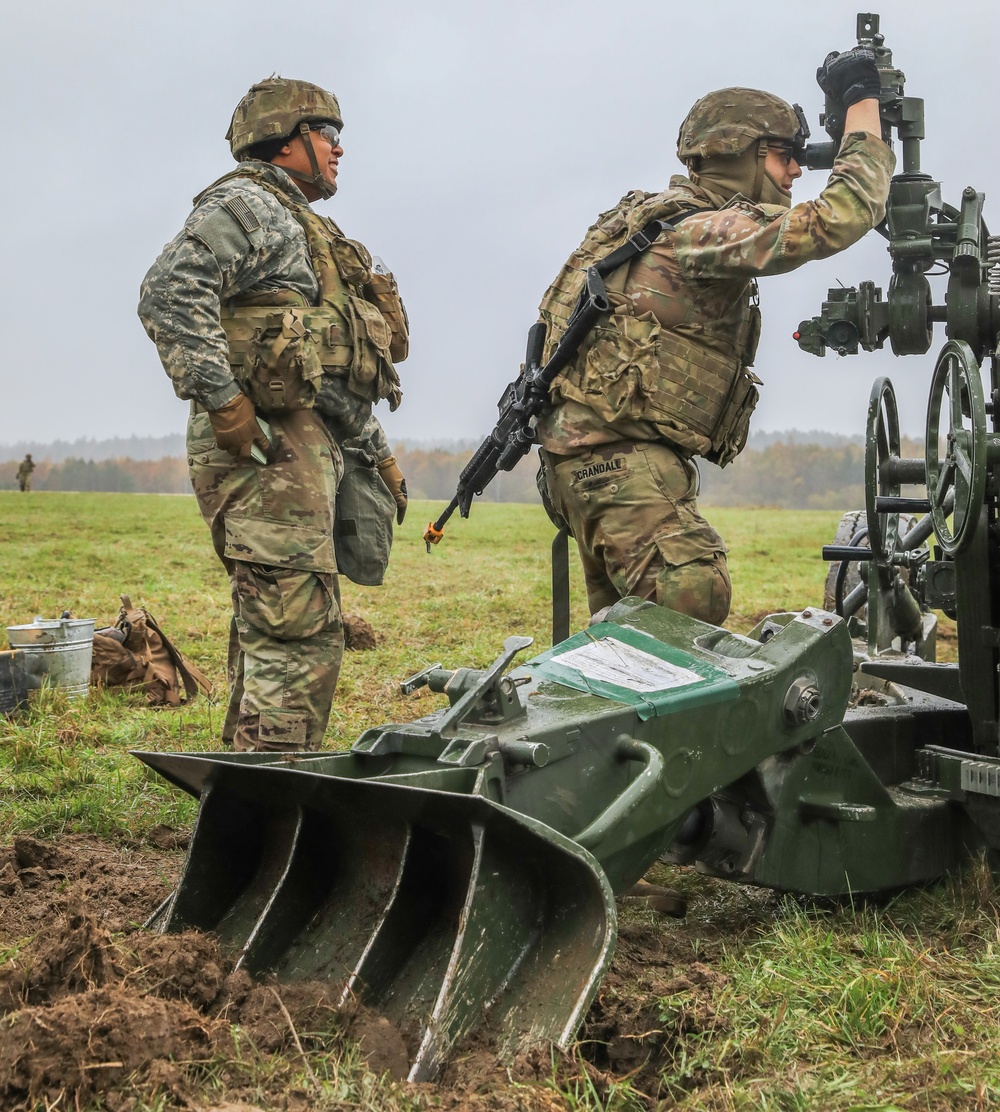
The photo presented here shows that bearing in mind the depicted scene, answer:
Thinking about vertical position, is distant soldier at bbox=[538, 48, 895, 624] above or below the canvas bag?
above

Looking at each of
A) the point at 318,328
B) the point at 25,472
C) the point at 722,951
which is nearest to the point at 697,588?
the point at 722,951

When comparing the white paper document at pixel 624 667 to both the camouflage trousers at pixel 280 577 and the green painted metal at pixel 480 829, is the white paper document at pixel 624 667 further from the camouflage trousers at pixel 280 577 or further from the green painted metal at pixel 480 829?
the camouflage trousers at pixel 280 577

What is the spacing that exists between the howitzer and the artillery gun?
1.08m

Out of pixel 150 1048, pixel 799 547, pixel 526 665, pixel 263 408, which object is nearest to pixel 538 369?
pixel 263 408

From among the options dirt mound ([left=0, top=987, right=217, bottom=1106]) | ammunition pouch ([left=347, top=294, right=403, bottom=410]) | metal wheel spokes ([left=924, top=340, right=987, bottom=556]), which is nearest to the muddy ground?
dirt mound ([left=0, top=987, right=217, bottom=1106])

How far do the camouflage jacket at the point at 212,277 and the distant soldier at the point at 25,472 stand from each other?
97.9ft

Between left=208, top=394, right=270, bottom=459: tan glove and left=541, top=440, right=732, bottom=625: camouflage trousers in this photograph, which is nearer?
left=541, top=440, right=732, bottom=625: camouflage trousers

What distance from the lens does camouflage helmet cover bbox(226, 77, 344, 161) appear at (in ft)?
15.7

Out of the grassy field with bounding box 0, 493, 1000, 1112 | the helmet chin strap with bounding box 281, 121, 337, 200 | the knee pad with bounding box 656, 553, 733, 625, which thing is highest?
the helmet chin strap with bounding box 281, 121, 337, 200

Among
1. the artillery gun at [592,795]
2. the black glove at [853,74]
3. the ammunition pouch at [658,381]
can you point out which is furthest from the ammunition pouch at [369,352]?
the black glove at [853,74]

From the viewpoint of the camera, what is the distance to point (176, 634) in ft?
30.3

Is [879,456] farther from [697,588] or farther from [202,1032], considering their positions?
[202,1032]

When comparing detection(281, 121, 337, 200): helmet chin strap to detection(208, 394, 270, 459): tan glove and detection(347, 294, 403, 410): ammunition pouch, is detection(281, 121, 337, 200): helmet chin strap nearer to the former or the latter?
detection(347, 294, 403, 410): ammunition pouch

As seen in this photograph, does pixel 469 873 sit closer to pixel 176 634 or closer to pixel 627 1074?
pixel 627 1074
